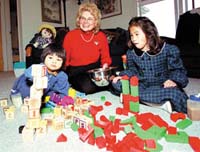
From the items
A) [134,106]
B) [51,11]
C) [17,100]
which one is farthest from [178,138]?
[51,11]

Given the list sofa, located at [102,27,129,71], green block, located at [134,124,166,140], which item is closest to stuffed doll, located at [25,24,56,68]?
sofa, located at [102,27,129,71]

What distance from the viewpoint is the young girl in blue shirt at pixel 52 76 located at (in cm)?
154

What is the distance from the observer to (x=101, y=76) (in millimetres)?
1717

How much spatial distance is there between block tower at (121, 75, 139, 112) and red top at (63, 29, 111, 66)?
621mm

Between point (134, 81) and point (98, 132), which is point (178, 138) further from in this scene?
point (134, 81)

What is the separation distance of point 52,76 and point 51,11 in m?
3.21

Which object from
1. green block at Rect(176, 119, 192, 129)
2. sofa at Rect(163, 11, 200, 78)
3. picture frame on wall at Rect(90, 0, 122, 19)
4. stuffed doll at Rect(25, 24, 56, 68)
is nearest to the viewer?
green block at Rect(176, 119, 192, 129)

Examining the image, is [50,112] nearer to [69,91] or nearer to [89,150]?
[69,91]

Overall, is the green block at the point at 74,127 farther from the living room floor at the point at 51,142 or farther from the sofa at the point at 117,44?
the sofa at the point at 117,44

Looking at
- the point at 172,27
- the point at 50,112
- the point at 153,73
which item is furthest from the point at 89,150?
the point at 172,27

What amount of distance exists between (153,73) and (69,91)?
0.57 m

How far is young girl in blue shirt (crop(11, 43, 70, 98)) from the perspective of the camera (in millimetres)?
1545

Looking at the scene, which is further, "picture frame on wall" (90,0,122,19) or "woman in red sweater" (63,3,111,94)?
"picture frame on wall" (90,0,122,19)

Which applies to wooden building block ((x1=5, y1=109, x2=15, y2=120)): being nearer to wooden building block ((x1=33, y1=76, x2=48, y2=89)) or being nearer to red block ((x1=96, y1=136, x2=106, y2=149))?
wooden building block ((x1=33, y1=76, x2=48, y2=89))
